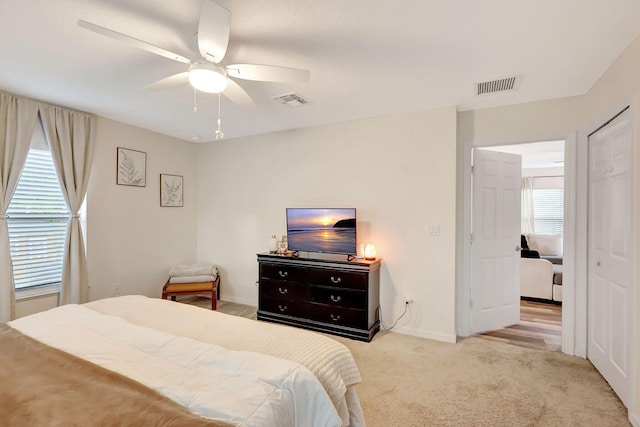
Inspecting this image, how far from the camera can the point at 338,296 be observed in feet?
10.8

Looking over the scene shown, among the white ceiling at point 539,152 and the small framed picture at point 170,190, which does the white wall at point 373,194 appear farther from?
the white ceiling at point 539,152

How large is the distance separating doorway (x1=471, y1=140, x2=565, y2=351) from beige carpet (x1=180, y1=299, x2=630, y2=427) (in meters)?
0.43

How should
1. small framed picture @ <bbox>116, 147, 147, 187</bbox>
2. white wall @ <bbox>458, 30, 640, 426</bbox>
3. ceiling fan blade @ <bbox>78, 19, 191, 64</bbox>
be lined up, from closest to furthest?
ceiling fan blade @ <bbox>78, 19, 191, 64</bbox>
white wall @ <bbox>458, 30, 640, 426</bbox>
small framed picture @ <bbox>116, 147, 147, 187</bbox>

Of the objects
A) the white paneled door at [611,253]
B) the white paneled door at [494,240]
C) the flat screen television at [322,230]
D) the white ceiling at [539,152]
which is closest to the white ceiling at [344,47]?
the white paneled door at [611,253]

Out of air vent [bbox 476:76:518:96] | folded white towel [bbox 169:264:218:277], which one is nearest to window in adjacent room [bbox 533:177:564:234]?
air vent [bbox 476:76:518:96]

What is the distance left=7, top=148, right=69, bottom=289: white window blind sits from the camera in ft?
9.93

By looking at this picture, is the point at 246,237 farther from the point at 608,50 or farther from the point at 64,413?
the point at 608,50

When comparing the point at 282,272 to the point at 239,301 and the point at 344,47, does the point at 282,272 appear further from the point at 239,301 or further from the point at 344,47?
the point at 344,47

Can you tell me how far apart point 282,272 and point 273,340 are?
200 centimetres

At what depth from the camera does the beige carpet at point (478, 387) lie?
196 centimetres

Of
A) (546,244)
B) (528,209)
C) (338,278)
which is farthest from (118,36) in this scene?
(528,209)

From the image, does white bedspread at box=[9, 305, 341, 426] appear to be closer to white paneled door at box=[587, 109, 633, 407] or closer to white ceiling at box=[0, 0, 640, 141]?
white ceiling at box=[0, 0, 640, 141]

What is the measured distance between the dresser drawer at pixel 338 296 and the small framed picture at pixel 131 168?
276 cm

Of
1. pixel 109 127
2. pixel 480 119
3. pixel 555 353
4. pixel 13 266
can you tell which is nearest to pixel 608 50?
pixel 480 119
